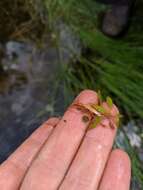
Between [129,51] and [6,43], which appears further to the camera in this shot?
[6,43]

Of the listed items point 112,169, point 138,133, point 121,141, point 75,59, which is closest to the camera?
point 112,169

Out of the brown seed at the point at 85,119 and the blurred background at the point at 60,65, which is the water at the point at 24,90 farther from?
the brown seed at the point at 85,119

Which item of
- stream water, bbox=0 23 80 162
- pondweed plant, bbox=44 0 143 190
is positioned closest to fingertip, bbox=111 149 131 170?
pondweed plant, bbox=44 0 143 190

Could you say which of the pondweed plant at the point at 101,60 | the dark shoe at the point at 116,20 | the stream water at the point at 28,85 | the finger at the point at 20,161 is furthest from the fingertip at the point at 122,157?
the dark shoe at the point at 116,20

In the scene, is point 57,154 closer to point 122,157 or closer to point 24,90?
point 122,157

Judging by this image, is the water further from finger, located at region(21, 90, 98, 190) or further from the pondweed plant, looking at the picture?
finger, located at region(21, 90, 98, 190)

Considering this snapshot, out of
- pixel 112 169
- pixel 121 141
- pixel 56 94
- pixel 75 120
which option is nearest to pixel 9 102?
pixel 56 94

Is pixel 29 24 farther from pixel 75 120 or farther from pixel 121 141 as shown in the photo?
pixel 75 120
